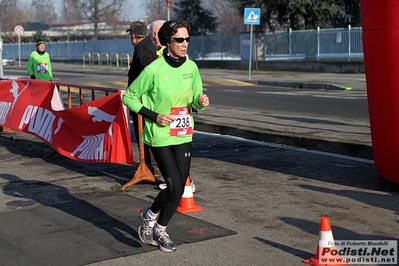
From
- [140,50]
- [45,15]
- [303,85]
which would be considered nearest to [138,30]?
[140,50]

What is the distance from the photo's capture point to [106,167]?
9.49m

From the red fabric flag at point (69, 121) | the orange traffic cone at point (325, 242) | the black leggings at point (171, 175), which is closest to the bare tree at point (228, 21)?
the red fabric flag at point (69, 121)

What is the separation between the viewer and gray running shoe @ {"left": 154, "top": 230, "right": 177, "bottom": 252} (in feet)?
18.1

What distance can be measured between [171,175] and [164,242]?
21.3 inches

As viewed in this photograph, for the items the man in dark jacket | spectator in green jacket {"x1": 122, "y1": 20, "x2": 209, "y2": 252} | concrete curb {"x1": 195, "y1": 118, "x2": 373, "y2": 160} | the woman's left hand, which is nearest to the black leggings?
spectator in green jacket {"x1": 122, "y1": 20, "x2": 209, "y2": 252}

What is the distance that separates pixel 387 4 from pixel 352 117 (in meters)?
7.45

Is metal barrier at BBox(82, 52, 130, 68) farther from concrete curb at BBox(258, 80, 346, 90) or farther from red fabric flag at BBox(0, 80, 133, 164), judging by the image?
red fabric flag at BBox(0, 80, 133, 164)

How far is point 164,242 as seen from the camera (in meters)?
5.53

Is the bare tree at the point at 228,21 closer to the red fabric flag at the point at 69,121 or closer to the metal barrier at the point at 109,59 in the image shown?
the metal barrier at the point at 109,59

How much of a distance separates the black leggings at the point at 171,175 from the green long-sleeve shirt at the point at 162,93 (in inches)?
2.7

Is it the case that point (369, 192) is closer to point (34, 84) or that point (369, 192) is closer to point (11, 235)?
point (11, 235)

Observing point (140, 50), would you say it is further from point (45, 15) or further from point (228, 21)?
point (45, 15)

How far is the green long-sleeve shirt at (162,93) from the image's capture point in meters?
5.52

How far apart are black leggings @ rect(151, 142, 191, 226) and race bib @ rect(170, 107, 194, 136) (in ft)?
0.38
